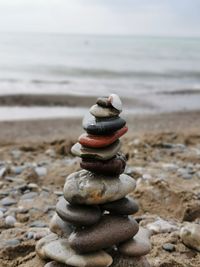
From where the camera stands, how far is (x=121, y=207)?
148 inches

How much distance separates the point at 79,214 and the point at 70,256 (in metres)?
0.32

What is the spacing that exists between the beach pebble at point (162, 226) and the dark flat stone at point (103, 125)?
179 cm

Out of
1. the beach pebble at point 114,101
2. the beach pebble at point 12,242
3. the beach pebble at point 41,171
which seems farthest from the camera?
the beach pebble at point 41,171

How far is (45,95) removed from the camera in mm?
→ 18500

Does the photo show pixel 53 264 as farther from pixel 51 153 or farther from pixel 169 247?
pixel 51 153

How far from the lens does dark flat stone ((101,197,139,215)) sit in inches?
148

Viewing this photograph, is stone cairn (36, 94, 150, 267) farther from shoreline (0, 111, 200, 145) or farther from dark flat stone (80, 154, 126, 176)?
shoreline (0, 111, 200, 145)

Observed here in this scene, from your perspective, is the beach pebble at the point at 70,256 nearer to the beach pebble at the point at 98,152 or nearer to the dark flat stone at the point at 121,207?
the dark flat stone at the point at 121,207

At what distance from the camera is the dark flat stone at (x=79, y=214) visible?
3.59 metres

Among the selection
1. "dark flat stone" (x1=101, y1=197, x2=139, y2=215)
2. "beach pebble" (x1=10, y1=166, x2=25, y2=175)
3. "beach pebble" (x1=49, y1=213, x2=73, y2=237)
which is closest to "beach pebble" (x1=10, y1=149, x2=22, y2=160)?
"beach pebble" (x1=10, y1=166, x2=25, y2=175)

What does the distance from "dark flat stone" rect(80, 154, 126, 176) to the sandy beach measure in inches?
39.2

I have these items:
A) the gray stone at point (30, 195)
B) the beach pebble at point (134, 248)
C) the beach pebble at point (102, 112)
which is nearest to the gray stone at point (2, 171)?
the gray stone at point (30, 195)

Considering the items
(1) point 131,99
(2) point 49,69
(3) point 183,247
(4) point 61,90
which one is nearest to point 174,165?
(3) point 183,247

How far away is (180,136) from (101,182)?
6403mm
